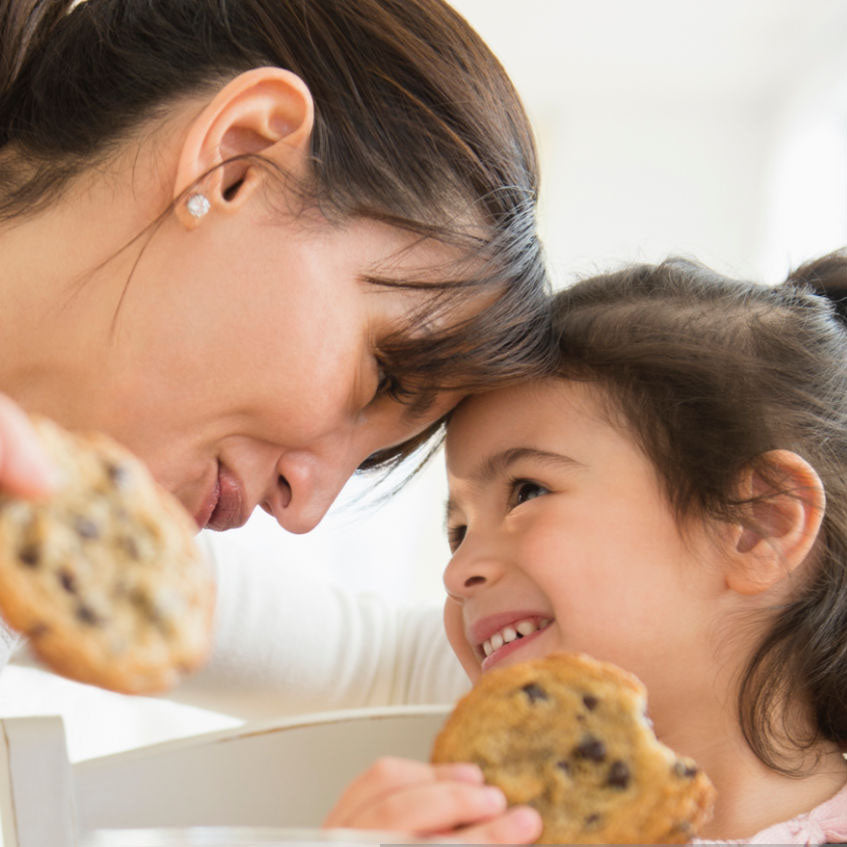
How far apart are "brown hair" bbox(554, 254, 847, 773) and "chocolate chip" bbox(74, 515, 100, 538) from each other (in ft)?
1.73

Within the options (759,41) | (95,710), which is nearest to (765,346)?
(95,710)

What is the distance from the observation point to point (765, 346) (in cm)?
96

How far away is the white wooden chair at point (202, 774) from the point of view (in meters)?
0.66

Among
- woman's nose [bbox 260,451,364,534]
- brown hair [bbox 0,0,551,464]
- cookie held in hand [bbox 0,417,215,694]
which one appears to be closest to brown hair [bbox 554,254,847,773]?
brown hair [bbox 0,0,551,464]

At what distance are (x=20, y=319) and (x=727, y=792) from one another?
2.14 ft

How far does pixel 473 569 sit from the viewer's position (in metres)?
0.90

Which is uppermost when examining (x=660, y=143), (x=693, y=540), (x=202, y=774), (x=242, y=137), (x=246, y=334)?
(x=660, y=143)

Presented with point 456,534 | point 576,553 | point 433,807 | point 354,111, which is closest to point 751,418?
point 576,553

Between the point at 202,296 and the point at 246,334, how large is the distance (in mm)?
41

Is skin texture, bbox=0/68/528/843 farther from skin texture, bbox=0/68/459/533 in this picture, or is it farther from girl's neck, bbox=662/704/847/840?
girl's neck, bbox=662/704/847/840

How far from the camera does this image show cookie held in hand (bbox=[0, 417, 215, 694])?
1.55ft

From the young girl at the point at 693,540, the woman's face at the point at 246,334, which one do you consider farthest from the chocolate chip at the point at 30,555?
the young girl at the point at 693,540

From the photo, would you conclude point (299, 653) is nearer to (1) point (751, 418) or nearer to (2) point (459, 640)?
(2) point (459, 640)

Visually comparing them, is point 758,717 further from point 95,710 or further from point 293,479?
point 95,710
